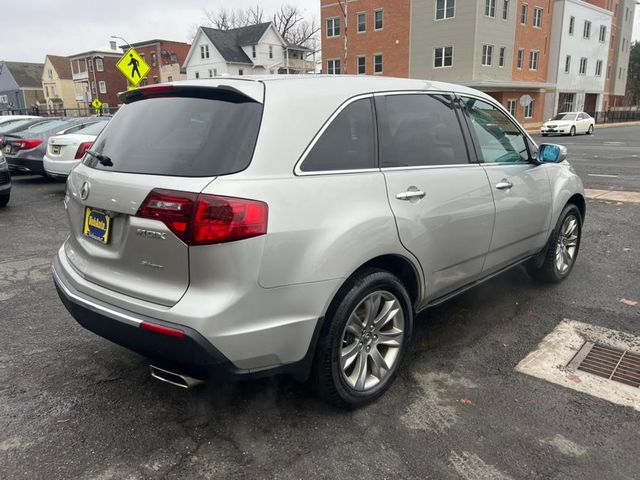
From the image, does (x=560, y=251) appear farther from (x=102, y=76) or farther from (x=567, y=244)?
(x=102, y=76)

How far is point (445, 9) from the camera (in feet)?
121

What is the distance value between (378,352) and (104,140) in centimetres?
203

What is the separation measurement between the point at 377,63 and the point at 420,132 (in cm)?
4095

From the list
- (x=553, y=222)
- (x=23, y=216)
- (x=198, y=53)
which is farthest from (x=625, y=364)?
(x=198, y=53)

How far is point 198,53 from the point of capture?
2200 inches

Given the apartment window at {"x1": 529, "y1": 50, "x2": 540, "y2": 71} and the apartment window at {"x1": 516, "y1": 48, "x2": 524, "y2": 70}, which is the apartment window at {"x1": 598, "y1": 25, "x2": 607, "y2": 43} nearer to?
the apartment window at {"x1": 529, "y1": 50, "x2": 540, "y2": 71}

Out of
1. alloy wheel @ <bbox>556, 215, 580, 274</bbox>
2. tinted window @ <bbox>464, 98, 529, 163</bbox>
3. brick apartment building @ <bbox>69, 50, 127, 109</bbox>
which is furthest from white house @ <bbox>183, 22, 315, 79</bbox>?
tinted window @ <bbox>464, 98, 529, 163</bbox>

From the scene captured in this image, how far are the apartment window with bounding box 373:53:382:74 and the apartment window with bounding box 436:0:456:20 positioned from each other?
226 inches

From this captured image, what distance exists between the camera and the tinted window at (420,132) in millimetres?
3027

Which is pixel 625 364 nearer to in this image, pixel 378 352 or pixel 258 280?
pixel 378 352

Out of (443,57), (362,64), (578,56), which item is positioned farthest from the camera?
(578,56)

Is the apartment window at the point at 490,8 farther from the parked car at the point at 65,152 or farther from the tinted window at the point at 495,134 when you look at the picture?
the tinted window at the point at 495,134

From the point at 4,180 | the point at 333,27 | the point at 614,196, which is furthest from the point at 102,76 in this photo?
the point at 614,196

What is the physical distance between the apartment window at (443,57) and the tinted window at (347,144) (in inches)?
1474
